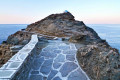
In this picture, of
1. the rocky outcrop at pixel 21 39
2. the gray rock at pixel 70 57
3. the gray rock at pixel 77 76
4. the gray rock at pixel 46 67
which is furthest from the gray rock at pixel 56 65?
the rocky outcrop at pixel 21 39

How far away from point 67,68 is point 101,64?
1536mm

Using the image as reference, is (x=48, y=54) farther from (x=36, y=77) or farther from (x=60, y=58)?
(x=36, y=77)

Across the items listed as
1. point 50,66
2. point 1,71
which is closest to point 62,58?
point 50,66

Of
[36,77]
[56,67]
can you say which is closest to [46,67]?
[56,67]

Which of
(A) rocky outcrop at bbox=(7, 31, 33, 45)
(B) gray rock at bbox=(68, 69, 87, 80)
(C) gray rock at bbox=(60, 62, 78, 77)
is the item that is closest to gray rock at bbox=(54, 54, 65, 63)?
(C) gray rock at bbox=(60, 62, 78, 77)

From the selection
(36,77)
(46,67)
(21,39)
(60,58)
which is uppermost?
(21,39)

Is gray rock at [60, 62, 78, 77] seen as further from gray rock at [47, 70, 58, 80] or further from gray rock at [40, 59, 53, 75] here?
gray rock at [40, 59, 53, 75]

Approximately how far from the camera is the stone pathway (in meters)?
4.19

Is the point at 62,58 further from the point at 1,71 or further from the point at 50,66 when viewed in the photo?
the point at 1,71

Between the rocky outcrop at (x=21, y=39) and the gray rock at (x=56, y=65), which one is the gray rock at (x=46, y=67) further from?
the rocky outcrop at (x=21, y=39)

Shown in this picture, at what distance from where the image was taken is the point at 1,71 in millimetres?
2867

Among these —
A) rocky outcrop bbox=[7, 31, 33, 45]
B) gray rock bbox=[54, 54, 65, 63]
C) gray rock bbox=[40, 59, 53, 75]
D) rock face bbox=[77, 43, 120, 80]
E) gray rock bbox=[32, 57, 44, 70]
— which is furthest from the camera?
rocky outcrop bbox=[7, 31, 33, 45]

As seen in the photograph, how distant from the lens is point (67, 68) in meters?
4.68

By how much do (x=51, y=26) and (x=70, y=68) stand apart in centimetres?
1099
